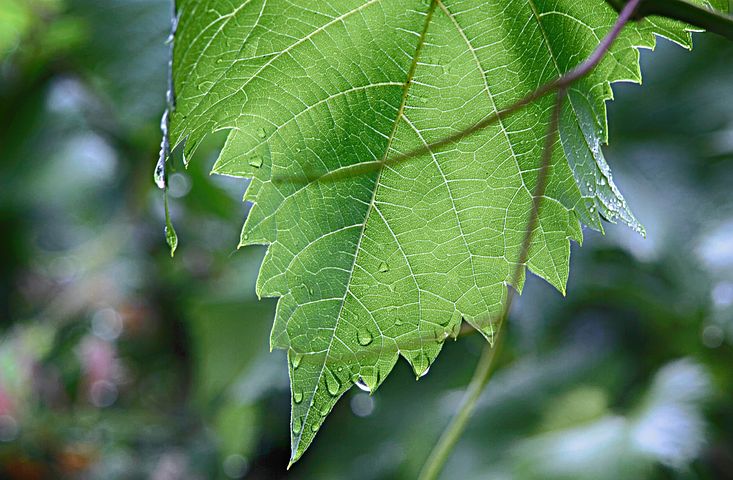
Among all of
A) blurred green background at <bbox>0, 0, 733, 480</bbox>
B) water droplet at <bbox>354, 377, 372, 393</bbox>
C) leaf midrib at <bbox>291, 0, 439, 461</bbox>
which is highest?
leaf midrib at <bbox>291, 0, 439, 461</bbox>

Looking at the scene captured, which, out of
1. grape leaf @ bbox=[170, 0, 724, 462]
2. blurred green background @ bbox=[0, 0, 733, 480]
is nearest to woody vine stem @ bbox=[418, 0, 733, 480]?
grape leaf @ bbox=[170, 0, 724, 462]

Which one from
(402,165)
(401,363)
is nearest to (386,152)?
(402,165)

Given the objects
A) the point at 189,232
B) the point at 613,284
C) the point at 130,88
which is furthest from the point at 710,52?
the point at 189,232

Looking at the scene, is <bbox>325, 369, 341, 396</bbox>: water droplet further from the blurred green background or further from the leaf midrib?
the blurred green background

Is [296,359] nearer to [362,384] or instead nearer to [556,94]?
[362,384]

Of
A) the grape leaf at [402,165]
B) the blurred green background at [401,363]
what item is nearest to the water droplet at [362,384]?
the grape leaf at [402,165]

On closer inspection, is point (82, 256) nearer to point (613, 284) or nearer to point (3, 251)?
point (3, 251)
